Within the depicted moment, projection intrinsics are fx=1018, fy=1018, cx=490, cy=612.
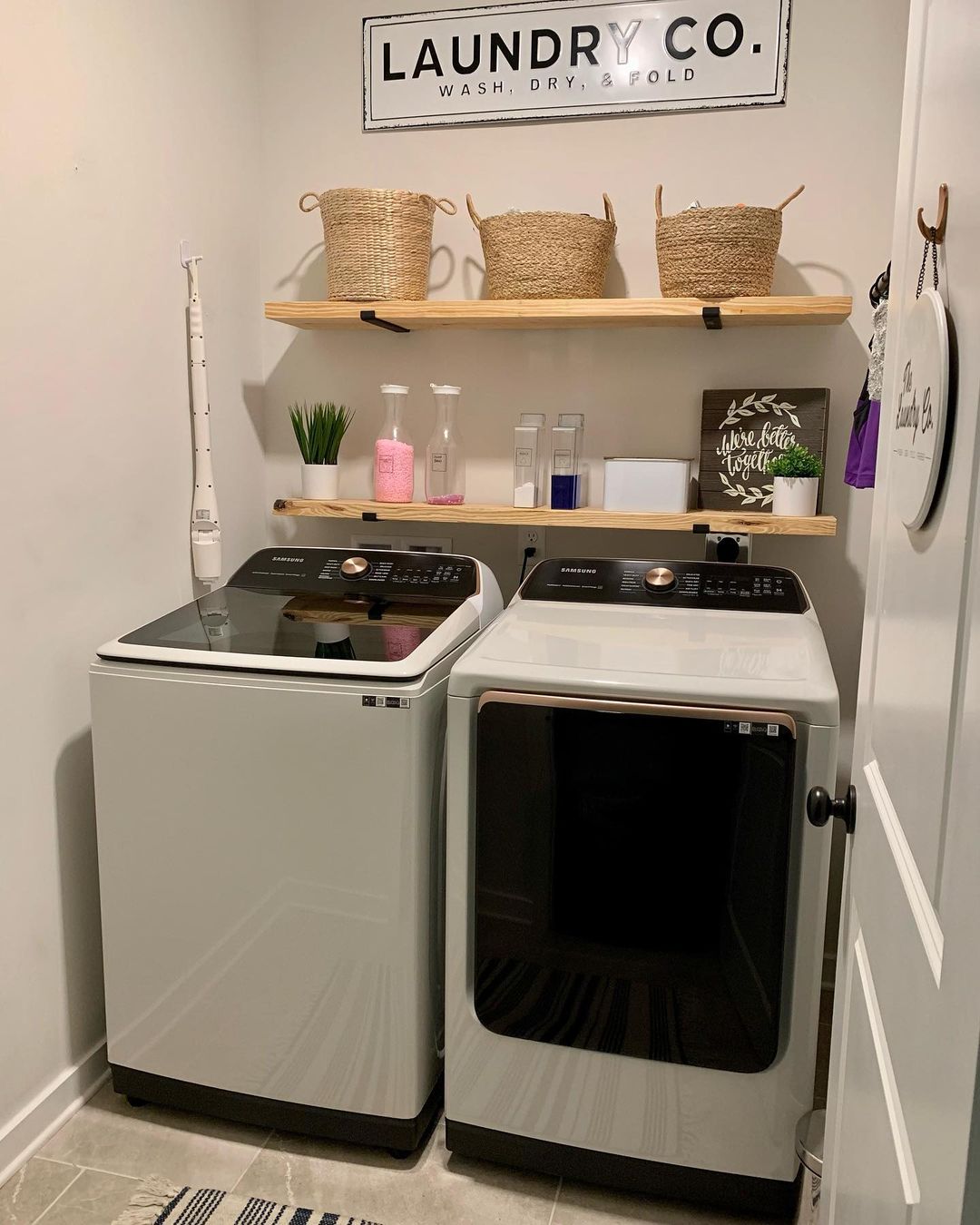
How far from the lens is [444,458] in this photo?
2531mm

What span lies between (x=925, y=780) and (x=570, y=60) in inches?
84.5

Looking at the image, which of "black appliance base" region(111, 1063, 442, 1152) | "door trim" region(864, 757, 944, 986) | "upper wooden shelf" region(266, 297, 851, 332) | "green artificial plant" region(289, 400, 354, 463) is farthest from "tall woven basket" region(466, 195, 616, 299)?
"black appliance base" region(111, 1063, 442, 1152)

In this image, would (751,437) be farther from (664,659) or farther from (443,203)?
(443,203)

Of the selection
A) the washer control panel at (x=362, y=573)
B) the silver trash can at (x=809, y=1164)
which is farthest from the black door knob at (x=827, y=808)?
the washer control panel at (x=362, y=573)

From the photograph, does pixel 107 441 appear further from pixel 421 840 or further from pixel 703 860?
pixel 703 860

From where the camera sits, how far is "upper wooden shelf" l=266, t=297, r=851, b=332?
7.04ft

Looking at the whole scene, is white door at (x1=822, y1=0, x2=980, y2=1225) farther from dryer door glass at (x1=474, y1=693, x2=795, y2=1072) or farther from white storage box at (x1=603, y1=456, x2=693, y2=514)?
white storage box at (x1=603, y1=456, x2=693, y2=514)

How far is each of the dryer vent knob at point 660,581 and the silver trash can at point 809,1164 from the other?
3.37ft

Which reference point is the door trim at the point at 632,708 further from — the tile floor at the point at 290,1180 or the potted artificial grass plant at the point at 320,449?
the potted artificial grass plant at the point at 320,449

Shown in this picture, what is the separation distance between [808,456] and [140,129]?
5.22ft

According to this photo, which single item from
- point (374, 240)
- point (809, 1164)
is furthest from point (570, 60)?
Result: point (809, 1164)

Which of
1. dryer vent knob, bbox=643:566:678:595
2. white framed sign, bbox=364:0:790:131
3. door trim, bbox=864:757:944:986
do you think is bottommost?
door trim, bbox=864:757:944:986

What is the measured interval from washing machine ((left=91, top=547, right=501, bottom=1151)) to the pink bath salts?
22.0 inches

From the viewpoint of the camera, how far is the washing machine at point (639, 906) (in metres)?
1.66
